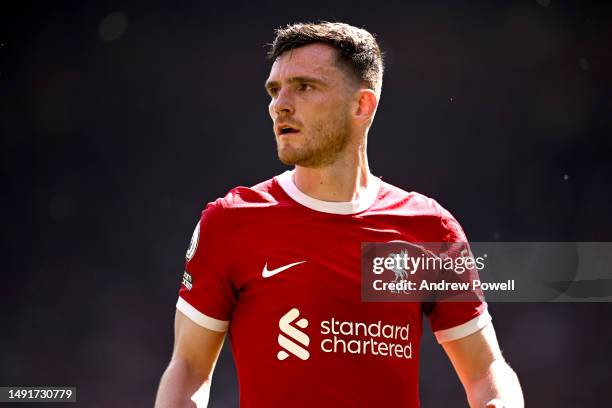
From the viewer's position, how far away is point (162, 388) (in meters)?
2.09

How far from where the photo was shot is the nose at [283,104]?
2.28 meters

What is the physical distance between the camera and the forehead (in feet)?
7.57

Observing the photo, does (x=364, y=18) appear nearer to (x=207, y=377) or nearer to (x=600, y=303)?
(x=600, y=303)

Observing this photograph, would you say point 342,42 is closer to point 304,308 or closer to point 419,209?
point 419,209

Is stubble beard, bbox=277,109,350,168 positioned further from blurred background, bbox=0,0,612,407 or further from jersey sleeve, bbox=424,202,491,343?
blurred background, bbox=0,0,612,407

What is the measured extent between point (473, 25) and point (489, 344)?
4.42m

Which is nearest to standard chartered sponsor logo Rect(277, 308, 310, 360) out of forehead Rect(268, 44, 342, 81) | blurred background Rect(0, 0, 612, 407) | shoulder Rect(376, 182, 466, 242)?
shoulder Rect(376, 182, 466, 242)

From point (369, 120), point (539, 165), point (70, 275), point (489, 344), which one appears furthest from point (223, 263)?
point (539, 165)

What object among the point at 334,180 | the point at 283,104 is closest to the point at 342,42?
the point at 283,104

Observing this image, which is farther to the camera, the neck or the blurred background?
the blurred background

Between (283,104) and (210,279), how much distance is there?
0.54 meters

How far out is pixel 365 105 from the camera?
242 centimetres

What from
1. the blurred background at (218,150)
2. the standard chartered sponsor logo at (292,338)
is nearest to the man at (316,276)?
the standard chartered sponsor logo at (292,338)

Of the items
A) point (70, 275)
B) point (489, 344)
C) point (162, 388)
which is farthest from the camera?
point (70, 275)
